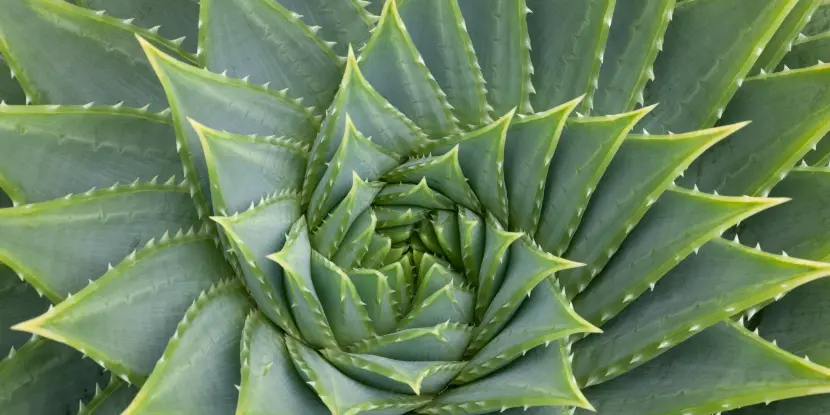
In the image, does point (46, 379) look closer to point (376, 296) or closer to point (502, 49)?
point (376, 296)

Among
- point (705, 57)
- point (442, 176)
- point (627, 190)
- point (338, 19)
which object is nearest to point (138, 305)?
point (442, 176)

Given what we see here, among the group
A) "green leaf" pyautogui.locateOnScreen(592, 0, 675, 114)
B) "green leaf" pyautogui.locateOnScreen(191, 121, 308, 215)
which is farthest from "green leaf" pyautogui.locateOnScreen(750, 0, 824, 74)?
"green leaf" pyautogui.locateOnScreen(191, 121, 308, 215)

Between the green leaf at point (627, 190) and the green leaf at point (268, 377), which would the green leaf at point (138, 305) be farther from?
the green leaf at point (627, 190)

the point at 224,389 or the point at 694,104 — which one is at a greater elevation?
the point at 694,104

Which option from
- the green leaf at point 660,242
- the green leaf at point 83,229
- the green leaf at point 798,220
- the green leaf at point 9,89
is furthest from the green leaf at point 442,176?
the green leaf at point 9,89

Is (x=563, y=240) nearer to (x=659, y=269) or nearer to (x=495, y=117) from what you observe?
(x=659, y=269)

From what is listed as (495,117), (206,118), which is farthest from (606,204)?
(206,118)
